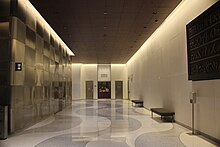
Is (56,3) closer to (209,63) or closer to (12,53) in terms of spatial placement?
(12,53)

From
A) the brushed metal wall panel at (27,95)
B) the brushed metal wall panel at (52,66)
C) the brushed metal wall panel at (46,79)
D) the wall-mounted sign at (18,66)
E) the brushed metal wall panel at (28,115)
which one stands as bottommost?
the brushed metal wall panel at (28,115)

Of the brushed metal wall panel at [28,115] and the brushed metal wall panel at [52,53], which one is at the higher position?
the brushed metal wall panel at [52,53]

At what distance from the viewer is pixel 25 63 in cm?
765

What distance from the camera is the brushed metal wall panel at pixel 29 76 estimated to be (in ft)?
25.3

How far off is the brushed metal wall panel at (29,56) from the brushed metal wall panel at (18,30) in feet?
1.70

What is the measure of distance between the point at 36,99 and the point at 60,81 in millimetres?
5036

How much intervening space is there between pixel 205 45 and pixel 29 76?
6229mm

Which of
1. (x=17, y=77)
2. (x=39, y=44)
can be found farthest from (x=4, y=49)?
(x=39, y=44)

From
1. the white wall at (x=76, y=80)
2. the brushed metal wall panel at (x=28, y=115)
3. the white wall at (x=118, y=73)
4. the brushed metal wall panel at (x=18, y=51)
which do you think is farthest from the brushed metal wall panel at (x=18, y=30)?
the white wall at (x=118, y=73)

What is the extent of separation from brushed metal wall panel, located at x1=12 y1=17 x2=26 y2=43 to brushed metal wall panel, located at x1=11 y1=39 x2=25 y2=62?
17 cm

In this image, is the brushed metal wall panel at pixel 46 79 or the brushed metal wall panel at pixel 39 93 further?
the brushed metal wall panel at pixel 46 79

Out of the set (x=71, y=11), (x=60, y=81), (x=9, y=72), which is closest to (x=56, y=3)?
(x=71, y=11)

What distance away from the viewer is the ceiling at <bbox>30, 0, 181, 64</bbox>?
717 centimetres

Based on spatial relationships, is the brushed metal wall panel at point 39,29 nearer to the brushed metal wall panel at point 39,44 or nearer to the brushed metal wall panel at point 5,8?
the brushed metal wall panel at point 39,44
